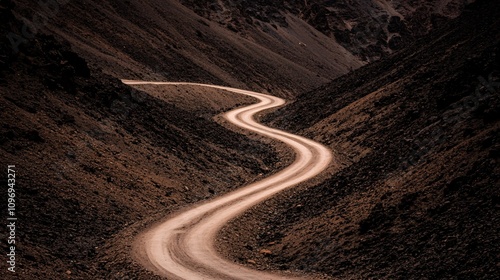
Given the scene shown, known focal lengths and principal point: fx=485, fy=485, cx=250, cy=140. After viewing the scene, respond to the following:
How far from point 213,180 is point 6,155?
43.7 ft

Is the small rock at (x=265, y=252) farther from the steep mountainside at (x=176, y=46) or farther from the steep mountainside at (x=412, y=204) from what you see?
the steep mountainside at (x=176, y=46)

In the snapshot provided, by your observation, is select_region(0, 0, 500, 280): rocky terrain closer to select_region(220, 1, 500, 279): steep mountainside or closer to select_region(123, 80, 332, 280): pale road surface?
select_region(220, 1, 500, 279): steep mountainside

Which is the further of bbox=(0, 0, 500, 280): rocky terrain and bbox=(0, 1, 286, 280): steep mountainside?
bbox=(0, 1, 286, 280): steep mountainside

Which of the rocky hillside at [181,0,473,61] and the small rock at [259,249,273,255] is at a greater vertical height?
the rocky hillside at [181,0,473,61]

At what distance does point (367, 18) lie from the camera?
163m

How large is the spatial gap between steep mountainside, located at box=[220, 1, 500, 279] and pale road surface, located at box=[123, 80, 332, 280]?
102cm

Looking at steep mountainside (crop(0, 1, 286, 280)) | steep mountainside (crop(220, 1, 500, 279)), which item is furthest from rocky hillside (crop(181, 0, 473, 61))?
steep mountainside (crop(220, 1, 500, 279))

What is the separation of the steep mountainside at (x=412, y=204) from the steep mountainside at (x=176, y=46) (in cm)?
1991

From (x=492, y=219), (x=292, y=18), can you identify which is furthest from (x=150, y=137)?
(x=292, y=18)

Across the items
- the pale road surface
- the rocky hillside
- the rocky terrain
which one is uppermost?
the rocky hillside

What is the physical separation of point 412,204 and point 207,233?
9605mm

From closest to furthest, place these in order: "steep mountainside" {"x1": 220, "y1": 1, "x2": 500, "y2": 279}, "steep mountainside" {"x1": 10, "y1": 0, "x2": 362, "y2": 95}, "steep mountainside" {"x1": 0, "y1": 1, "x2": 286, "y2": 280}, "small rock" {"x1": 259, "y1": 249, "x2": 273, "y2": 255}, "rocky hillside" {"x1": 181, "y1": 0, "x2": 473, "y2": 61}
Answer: "steep mountainside" {"x1": 220, "y1": 1, "x2": 500, "y2": 279}, "steep mountainside" {"x1": 0, "y1": 1, "x2": 286, "y2": 280}, "small rock" {"x1": 259, "y1": 249, "x2": 273, "y2": 255}, "steep mountainside" {"x1": 10, "y1": 0, "x2": 362, "y2": 95}, "rocky hillside" {"x1": 181, "y1": 0, "x2": 473, "y2": 61}

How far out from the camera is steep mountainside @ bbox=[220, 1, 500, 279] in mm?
14836

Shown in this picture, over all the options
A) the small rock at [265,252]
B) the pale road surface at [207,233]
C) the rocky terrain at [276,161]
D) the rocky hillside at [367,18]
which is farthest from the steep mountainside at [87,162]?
the rocky hillside at [367,18]
